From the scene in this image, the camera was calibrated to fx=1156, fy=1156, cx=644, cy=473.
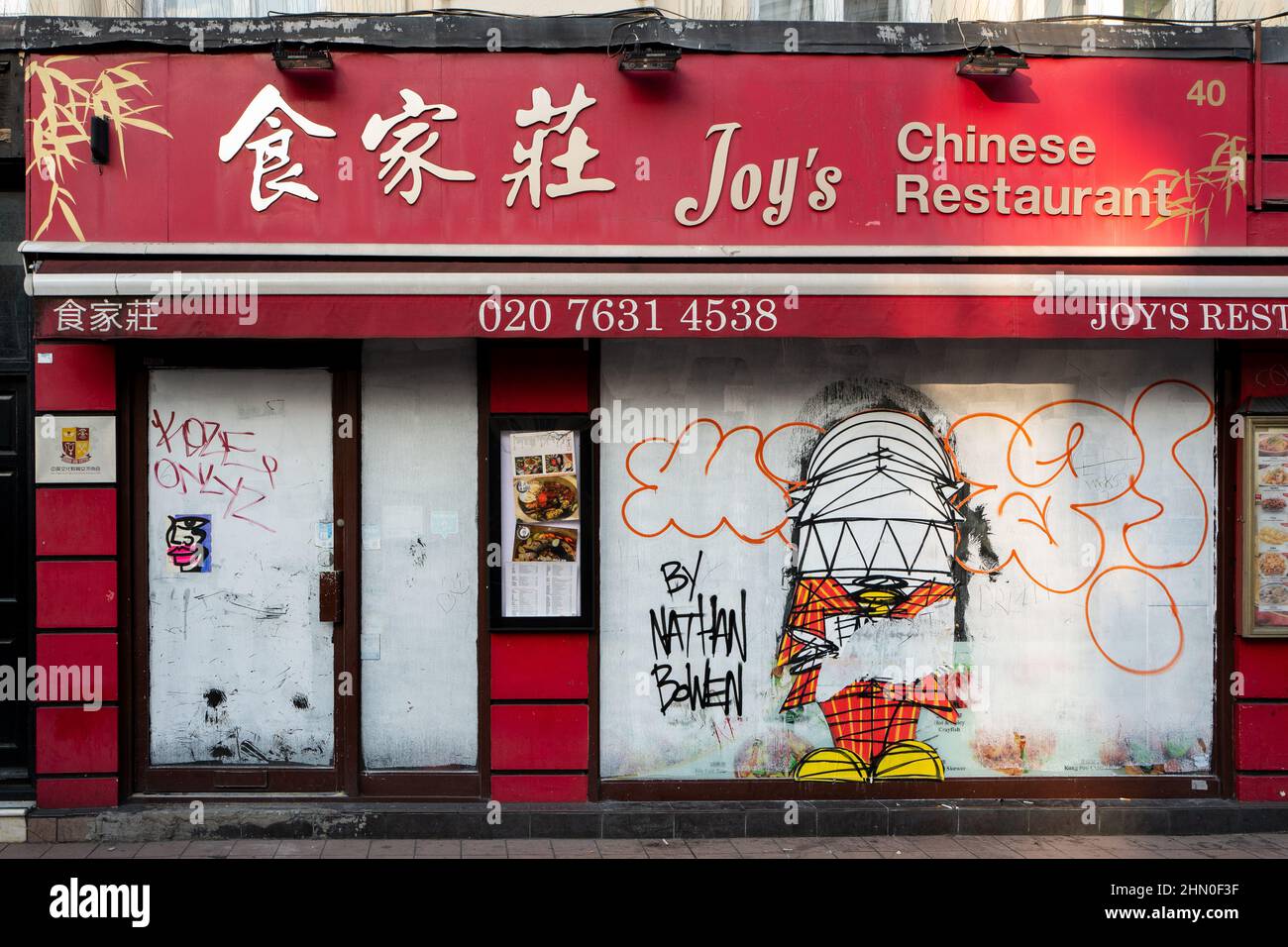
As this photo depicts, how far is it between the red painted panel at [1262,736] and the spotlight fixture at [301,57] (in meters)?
6.73

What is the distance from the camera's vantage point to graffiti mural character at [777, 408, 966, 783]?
7141mm

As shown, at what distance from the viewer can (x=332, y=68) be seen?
22.1ft

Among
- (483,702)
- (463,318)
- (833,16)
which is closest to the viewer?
(463,318)

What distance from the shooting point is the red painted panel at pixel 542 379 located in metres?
6.97

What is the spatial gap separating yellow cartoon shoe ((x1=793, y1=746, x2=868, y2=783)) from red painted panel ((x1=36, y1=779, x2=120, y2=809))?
414 centimetres

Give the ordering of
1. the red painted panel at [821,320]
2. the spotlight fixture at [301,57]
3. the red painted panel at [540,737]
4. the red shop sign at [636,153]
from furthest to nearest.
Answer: the red painted panel at [540,737]
the red shop sign at [636,153]
the spotlight fixture at [301,57]
the red painted panel at [821,320]

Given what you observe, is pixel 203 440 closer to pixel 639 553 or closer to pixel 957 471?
pixel 639 553

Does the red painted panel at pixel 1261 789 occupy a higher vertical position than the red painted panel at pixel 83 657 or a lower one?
lower

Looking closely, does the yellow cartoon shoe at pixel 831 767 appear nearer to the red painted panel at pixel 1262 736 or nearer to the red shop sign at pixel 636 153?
the red painted panel at pixel 1262 736

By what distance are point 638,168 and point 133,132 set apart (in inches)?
117

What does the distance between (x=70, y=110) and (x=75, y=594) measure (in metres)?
2.84

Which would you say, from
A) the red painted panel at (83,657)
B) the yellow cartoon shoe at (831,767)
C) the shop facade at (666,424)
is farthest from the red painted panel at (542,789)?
the red painted panel at (83,657)

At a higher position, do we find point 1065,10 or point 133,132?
point 1065,10

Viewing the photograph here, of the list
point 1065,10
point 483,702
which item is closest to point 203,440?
point 483,702
